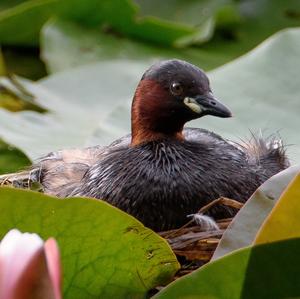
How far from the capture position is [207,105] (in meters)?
3.11

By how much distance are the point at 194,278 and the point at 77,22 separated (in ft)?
9.47

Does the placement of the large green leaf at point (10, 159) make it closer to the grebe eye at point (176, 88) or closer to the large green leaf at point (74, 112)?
the large green leaf at point (74, 112)

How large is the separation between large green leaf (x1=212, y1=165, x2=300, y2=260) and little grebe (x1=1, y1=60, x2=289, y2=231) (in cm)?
65

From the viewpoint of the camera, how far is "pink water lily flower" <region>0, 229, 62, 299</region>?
174 centimetres

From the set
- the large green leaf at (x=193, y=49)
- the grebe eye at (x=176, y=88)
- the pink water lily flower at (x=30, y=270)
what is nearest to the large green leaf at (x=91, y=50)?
the large green leaf at (x=193, y=49)

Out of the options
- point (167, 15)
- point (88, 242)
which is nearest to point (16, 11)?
point (167, 15)

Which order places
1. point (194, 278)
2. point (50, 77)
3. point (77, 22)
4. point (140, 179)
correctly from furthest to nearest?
point (77, 22) < point (50, 77) < point (140, 179) < point (194, 278)

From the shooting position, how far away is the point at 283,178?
93.5 inches

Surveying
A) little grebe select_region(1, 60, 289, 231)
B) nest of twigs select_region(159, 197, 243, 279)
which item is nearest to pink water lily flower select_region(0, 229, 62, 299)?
nest of twigs select_region(159, 197, 243, 279)

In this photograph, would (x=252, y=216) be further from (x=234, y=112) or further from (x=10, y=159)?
(x=10, y=159)

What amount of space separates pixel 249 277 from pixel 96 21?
2.90m

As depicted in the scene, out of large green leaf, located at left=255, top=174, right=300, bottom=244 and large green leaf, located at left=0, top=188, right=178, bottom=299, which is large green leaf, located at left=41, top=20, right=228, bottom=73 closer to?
large green leaf, located at left=0, top=188, right=178, bottom=299

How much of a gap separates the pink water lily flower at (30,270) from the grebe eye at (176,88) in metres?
1.45

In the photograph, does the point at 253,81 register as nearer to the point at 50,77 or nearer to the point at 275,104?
the point at 275,104
